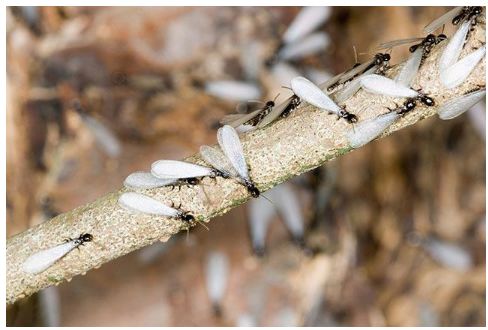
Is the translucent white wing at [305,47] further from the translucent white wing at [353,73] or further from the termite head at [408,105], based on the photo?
the termite head at [408,105]

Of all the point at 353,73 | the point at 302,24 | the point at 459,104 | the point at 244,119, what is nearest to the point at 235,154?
the point at 244,119

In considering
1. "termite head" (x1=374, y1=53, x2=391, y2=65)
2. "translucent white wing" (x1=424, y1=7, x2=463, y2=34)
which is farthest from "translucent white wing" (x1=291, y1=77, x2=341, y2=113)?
"translucent white wing" (x1=424, y1=7, x2=463, y2=34)

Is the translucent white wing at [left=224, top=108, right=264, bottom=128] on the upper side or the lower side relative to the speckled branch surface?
upper

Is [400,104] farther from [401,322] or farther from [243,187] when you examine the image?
[401,322]

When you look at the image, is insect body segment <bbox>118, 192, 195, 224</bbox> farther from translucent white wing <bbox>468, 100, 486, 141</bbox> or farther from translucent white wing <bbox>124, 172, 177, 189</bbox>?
translucent white wing <bbox>468, 100, 486, 141</bbox>

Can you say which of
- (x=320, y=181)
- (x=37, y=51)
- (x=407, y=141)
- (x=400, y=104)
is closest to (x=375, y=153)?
(x=407, y=141)

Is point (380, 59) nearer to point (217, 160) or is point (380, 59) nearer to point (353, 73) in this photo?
point (353, 73)
